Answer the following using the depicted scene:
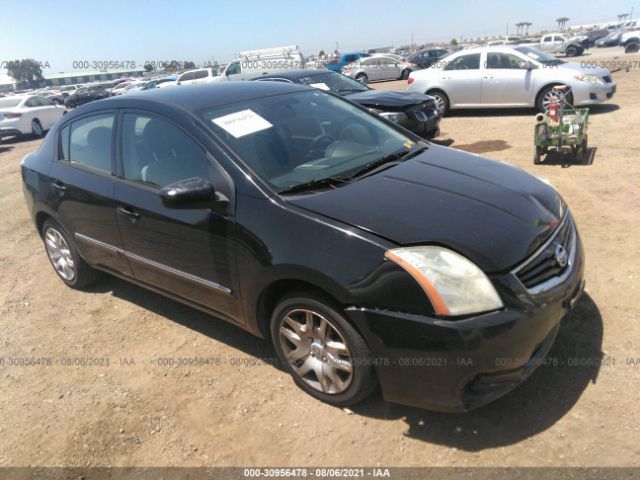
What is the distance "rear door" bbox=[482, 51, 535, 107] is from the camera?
10.6 metres

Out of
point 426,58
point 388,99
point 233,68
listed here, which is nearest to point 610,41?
point 426,58

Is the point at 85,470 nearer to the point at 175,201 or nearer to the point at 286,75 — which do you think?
the point at 175,201

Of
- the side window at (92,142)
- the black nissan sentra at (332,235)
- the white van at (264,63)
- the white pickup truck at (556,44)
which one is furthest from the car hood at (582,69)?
the white pickup truck at (556,44)

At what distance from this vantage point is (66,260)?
14.8ft

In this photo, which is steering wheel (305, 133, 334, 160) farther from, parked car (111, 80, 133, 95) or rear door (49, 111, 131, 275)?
parked car (111, 80, 133, 95)

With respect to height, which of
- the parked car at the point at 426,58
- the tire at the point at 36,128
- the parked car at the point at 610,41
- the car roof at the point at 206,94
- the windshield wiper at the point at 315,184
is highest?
the car roof at the point at 206,94

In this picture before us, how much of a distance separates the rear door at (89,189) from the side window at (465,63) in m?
9.44

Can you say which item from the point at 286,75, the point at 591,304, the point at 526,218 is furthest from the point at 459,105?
the point at 526,218

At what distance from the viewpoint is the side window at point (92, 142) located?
3654 millimetres

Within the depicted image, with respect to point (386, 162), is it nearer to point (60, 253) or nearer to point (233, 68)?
Result: point (60, 253)

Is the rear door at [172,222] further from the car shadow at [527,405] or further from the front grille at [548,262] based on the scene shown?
the front grille at [548,262]

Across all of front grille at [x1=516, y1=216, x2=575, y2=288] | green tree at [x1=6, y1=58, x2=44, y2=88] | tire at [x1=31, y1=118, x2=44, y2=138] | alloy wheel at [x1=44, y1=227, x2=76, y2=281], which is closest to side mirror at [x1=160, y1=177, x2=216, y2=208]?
front grille at [x1=516, y1=216, x2=575, y2=288]

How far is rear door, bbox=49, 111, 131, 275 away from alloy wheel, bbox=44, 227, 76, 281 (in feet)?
1.12

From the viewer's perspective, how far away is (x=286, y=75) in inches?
372
